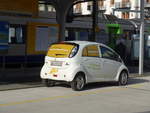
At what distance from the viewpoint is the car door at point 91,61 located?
13438 mm

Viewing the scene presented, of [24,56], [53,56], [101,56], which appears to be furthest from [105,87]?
[24,56]

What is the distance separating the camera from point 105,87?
1450cm

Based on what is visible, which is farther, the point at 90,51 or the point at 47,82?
the point at 47,82

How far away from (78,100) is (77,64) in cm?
205

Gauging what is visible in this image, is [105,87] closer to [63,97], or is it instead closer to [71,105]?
[63,97]

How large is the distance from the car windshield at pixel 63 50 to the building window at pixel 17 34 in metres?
6.02

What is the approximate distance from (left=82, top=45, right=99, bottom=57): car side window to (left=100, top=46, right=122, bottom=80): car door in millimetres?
330

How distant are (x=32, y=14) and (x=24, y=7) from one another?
523 mm

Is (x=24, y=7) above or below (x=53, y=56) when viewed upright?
above

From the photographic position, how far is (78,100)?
11.2 metres

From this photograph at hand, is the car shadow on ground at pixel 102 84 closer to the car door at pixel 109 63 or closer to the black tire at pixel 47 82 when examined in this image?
the black tire at pixel 47 82

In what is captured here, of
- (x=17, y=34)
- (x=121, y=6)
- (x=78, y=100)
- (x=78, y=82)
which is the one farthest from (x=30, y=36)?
(x=121, y=6)

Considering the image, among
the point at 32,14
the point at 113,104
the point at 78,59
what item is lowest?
the point at 113,104

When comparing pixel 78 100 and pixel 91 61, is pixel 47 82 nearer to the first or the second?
pixel 91 61
